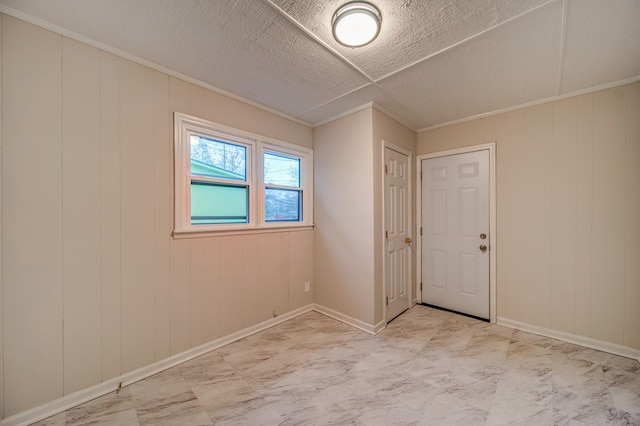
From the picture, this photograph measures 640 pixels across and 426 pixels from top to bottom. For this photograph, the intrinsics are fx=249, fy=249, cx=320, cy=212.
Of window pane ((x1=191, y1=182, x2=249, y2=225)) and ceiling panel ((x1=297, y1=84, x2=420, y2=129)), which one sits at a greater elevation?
ceiling panel ((x1=297, y1=84, x2=420, y2=129))

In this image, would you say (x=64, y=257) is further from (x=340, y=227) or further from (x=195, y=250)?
(x=340, y=227)

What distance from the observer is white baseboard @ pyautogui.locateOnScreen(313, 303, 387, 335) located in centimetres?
274

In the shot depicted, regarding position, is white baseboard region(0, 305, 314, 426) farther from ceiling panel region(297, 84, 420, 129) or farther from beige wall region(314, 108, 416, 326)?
ceiling panel region(297, 84, 420, 129)

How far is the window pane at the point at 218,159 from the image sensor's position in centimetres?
235

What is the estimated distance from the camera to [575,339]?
8.13 feet

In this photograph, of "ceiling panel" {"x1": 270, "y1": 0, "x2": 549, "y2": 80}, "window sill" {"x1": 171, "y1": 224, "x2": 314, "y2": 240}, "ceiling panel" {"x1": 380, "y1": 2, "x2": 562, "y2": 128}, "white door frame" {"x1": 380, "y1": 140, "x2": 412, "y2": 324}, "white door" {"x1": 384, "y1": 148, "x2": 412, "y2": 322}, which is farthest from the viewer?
"white door" {"x1": 384, "y1": 148, "x2": 412, "y2": 322}

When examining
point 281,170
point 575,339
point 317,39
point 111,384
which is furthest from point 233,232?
point 575,339

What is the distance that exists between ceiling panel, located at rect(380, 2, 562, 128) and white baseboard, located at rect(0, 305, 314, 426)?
2.93 meters

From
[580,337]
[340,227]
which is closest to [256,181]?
[340,227]

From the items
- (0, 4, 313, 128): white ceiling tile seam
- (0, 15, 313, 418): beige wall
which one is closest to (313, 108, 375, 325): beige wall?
(0, 4, 313, 128): white ceiling tile seam

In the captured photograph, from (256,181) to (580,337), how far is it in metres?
3.65

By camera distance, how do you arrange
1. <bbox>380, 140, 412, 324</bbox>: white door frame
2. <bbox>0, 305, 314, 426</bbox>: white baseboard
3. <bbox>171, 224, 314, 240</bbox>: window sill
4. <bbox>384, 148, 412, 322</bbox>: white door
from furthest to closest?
<bbox>384, 148, 412, 322</bbox>: white door < <bbox>380, 140, 412, 324</bbox>: white door frame < <bbox>171, 224, 314, 240</bbox>: window sill < <bbox>0, 305, 314, 426</bbox>: white baseboard

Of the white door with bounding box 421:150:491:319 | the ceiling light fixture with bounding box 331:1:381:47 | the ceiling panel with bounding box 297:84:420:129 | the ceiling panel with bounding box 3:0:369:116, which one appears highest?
the ceiling panel with bounding box 3:0:369:116

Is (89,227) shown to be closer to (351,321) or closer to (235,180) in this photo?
(235,180)
